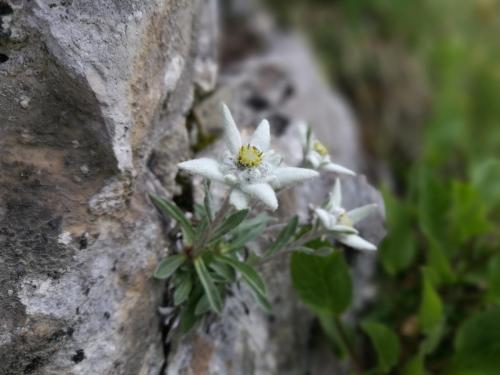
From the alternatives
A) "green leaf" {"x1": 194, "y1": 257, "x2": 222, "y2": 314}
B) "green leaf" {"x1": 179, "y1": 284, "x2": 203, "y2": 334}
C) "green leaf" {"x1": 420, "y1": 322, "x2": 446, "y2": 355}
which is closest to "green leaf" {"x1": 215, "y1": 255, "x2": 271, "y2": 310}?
"green leaf" {"x1": 194, "y1": 257, "x2": 222, "y2": 314}

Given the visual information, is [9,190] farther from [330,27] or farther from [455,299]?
[330,27]

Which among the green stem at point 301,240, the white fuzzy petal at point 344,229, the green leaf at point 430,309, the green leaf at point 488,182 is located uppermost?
the green leaf at point 488,182

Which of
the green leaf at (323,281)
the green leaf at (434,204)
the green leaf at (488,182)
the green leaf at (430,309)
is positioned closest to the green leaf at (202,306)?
the green leaf at (323,281)

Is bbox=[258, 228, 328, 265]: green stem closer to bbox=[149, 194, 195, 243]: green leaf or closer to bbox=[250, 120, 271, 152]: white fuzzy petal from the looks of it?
bbox=[149, 194, 195, 243]: green leaf

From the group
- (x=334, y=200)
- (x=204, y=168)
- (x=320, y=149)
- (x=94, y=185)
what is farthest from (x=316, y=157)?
(x=94, y=185)

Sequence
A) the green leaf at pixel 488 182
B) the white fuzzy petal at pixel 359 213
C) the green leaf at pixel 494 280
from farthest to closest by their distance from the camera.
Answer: the green leaf at pixel 488 182 < the green leaf at pixel 494 280 < the white fuzzy petal at pixel 359 213

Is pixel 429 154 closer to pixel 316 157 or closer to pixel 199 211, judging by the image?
pixel 316 157

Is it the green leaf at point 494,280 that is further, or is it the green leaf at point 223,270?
the green leaf at point 494,280

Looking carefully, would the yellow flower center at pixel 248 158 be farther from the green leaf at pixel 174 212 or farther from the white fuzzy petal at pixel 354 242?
the white fuzzy petal at pixel 354 242
